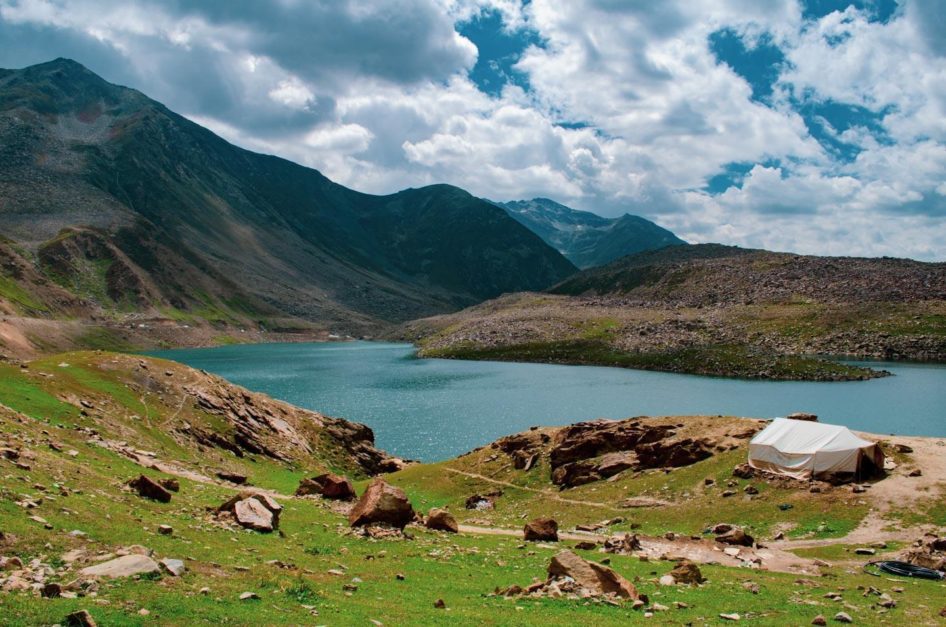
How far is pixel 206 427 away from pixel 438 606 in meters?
41.4

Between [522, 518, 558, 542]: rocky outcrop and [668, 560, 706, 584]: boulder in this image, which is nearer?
[668, 560, 706, 584]: boulder

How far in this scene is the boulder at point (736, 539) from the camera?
32344 millimetres

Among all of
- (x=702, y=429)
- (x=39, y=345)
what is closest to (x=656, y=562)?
(x=702, y=429)

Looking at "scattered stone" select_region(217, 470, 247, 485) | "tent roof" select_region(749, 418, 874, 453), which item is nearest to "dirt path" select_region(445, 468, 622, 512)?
"tent roof" select_region(749, 418, 874, 453)

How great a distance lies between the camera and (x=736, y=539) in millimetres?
32375

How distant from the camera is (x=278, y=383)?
6260 inches

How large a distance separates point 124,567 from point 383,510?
14767 millimetres

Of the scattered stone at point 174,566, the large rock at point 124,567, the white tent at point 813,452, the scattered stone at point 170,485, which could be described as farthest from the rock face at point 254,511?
the white tent at point 813,452

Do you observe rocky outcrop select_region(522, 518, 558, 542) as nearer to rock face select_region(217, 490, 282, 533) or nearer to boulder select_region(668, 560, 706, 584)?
boulder select_region(668, 560, 706, 584)

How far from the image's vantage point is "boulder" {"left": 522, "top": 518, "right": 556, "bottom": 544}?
3394 cm

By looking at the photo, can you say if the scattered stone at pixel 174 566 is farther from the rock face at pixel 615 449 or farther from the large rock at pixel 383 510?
the rock face at pixel 615 449

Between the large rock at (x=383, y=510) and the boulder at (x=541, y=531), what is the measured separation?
668cm

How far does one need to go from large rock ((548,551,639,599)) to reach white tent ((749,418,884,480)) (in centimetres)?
2621

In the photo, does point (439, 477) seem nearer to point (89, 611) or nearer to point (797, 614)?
point (797, 614)
